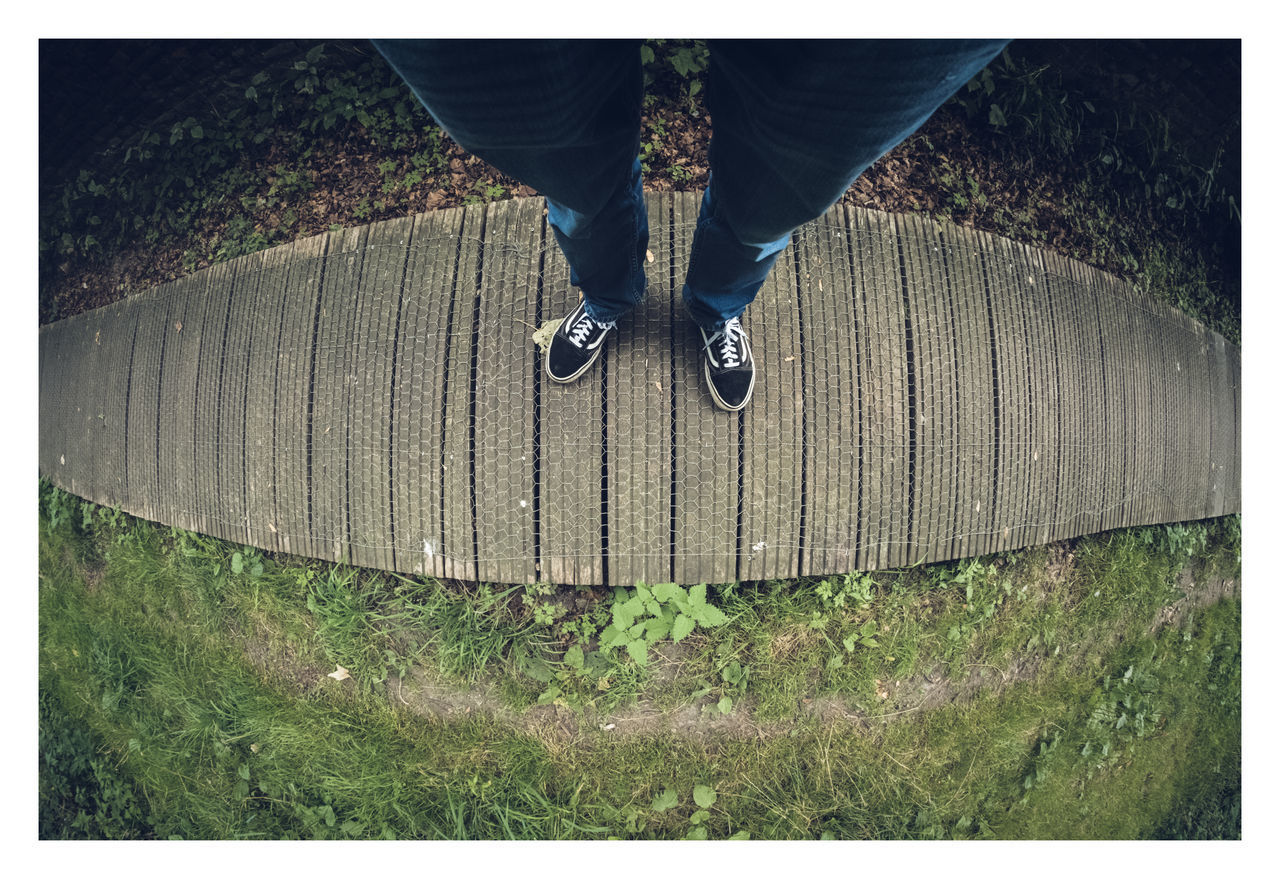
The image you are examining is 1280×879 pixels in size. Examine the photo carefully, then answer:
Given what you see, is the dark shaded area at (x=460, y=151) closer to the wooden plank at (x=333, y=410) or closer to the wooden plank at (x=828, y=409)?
the wooden plank at (x=333, y=410)

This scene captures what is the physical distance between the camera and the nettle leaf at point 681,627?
2.31 meters

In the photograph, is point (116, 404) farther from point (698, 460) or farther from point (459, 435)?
point (698, 460)

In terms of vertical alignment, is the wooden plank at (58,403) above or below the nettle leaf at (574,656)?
above

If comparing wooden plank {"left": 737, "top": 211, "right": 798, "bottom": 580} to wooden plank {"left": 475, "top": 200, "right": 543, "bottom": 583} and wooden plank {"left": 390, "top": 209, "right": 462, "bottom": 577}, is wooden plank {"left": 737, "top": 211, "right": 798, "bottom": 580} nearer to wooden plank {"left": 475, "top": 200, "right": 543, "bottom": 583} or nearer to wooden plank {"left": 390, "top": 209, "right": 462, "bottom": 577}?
wooden plank {"left": 475, "top": 200, "right": 543, "bottom": 583}

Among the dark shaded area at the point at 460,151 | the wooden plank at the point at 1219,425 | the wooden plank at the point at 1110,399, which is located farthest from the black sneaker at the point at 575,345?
the wooden plank at the point at 1219,425

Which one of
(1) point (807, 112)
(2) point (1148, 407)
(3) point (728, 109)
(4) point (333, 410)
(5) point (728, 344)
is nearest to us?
(1) point (807, 112)

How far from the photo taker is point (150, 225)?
9.04 feet

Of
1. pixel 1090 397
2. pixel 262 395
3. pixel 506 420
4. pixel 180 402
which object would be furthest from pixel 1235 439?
pixel 180 402

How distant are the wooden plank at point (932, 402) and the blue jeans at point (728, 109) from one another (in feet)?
3.48

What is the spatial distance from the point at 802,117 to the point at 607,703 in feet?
7.31

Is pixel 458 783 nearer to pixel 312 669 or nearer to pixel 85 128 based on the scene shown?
pixel 312 669

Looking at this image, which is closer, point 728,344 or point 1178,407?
point 728,344

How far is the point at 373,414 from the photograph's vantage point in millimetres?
2252

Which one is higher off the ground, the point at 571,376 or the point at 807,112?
the point at 807,112
